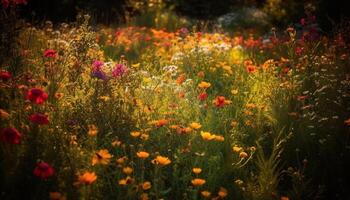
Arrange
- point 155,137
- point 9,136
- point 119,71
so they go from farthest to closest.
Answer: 1. point 119,71
2. point 155,137
3. point 9,136

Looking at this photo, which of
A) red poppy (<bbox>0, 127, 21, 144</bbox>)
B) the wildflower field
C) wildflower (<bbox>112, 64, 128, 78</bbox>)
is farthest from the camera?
wildflower (<bbox>112, 64, 128, 78</bbox>)

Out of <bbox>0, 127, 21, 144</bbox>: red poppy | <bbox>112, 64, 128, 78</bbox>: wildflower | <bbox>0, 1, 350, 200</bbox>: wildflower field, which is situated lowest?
<bbox>0, 1, 350, 200</bbox>: wildflower field

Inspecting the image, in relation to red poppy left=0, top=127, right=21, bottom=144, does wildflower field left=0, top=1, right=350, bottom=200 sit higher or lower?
lower

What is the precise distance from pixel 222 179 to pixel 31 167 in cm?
136

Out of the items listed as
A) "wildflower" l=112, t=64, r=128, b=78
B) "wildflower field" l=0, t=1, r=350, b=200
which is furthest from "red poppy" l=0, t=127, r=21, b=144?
"wildflower" l=112, t=64, r=128, b=78

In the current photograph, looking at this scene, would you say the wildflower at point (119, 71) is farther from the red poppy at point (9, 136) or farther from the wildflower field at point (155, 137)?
the red poppy at point (9, 136)

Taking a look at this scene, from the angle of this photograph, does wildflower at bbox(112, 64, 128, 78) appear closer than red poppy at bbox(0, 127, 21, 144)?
No

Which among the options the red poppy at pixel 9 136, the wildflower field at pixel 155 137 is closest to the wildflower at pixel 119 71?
the wildflower field at pixel 155 137

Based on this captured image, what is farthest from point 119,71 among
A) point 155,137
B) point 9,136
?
point 9,136

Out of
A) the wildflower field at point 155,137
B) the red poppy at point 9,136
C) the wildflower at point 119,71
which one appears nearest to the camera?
the red poppy at point 9,136

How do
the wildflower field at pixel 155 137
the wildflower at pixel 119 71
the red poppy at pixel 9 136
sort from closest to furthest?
the red poppy at pixel 9 136, the wildflower field at pixel 155 137, the wildflower at pixel 119 71

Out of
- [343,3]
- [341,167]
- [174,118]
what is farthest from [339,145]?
[343,3]

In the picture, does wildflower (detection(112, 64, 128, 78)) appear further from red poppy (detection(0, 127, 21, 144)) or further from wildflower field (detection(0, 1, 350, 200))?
red poppy (detection(0, 127, 21, 144))

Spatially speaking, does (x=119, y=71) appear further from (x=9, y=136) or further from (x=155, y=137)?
(x=9, y=136)
